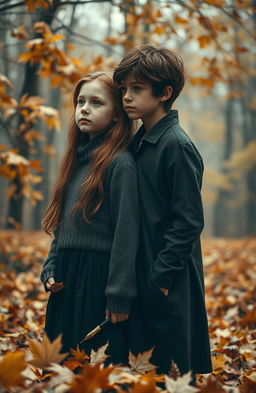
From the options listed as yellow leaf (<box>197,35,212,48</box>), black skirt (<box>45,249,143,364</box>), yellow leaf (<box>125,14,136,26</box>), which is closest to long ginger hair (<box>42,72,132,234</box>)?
black skirt (<box>45,249,143,364</box>)

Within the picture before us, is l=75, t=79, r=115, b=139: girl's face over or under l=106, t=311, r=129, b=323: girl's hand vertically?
over

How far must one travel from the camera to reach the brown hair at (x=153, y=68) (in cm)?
227

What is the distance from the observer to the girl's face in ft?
8.12

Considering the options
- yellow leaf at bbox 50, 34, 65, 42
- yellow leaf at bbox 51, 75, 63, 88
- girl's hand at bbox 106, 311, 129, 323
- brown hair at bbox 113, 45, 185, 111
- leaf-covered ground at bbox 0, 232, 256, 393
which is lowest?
leaf-covered ground at bbox 0, 232, 256, 393

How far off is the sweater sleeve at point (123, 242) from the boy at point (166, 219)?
3.0 inches

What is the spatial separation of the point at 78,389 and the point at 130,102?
1437mm

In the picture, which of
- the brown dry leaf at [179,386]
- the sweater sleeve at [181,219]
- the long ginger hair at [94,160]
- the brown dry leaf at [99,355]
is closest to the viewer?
the brown dry leaf at [179,386]

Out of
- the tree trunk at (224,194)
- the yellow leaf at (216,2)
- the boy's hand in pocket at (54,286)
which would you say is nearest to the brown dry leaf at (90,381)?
the boy's hand in pocket at (54,286)

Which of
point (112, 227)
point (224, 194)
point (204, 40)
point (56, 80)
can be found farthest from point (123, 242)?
point (224, 194)

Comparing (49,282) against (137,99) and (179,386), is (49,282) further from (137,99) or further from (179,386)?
(137,99)

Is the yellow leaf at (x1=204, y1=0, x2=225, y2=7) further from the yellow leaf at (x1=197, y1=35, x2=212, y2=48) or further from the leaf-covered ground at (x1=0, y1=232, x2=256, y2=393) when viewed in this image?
the leaf-covered ground at (x1=0, y1=232, x2=256, y2=393)

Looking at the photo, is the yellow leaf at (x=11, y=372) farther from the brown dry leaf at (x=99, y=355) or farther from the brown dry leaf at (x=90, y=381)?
the brown dry leaf at (x=99, y=355)

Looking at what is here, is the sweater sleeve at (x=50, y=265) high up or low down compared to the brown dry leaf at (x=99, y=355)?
up

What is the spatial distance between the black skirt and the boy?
0.12 meters
